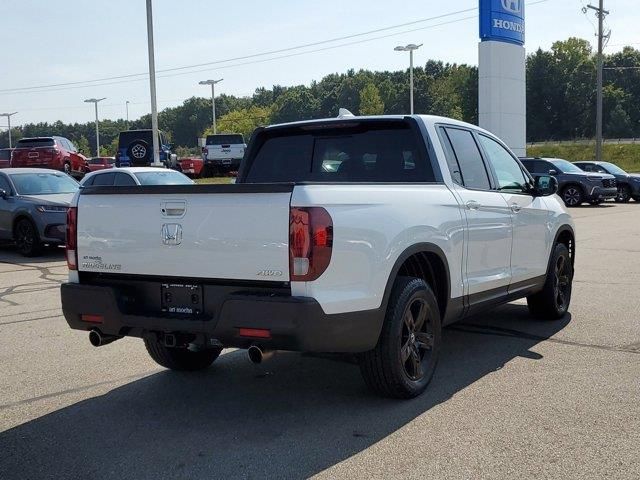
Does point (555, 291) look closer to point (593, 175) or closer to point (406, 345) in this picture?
point (406, 345)

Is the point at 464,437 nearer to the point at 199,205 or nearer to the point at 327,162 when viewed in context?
the point at 199,205

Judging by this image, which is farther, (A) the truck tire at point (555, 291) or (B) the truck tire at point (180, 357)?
(A) the truck tire at point (555, 291)

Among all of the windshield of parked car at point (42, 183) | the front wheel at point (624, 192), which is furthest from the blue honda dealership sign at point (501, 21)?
the windshield of parked car at point (42, 183)

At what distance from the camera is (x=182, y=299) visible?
4.48 m

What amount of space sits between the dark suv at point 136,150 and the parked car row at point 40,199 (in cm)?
1420

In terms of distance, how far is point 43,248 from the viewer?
14438mm

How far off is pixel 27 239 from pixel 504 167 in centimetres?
1023

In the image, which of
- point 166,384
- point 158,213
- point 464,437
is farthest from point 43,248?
point 464,437

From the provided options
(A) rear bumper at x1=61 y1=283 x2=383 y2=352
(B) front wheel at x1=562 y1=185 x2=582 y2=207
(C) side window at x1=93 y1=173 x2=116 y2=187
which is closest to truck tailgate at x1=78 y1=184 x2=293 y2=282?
(A) rear bumper at x1=61 y1=283 x2=383 y2=352

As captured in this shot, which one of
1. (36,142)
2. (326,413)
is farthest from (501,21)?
(326,413)

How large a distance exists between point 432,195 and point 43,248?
11309mm

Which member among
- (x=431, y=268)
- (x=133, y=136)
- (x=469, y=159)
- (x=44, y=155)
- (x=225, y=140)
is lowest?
(x=431, y=268)

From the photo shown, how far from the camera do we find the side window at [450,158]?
561cm

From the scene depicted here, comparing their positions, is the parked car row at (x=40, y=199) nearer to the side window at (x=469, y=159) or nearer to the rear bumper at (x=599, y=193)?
the side window at (x=469, y=159)
